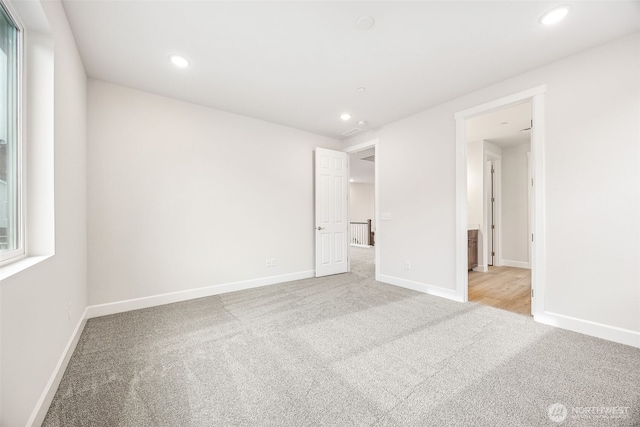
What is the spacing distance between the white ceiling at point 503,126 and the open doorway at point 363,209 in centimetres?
176

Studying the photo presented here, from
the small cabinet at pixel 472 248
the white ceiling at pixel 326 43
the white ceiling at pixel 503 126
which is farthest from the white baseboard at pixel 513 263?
the white ceiling at pixel 326 43

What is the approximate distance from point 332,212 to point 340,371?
3.21 meters

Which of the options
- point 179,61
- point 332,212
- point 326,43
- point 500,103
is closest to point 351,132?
point 332,212

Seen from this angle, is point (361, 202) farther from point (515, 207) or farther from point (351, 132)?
point (351, 132)

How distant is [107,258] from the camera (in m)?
2.90

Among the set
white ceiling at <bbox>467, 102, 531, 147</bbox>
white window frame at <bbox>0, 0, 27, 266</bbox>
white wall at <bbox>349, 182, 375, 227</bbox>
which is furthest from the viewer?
white wall at <bbox>349, 182, 375, 227</bbox>

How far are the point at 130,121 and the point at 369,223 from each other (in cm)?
756

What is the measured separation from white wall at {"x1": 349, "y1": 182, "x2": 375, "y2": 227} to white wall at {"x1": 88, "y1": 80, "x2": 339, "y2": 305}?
7.94m

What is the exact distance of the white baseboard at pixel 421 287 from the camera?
337 cm

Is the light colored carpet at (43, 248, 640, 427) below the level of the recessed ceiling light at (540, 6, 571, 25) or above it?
below

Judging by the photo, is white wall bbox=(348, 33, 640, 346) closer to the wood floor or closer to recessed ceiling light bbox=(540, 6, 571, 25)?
the wood floor

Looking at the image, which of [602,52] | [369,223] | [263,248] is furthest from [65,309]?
[369,223]

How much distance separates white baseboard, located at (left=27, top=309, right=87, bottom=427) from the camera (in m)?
1.33
